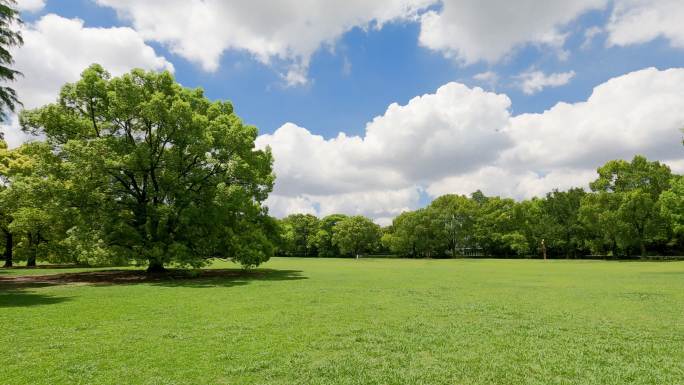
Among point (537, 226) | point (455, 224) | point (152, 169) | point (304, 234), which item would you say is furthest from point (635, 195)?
point (304, 234)

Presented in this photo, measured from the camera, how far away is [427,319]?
1277 cm

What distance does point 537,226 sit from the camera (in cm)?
8888

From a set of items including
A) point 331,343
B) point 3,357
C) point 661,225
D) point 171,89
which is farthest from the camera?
point 661,225

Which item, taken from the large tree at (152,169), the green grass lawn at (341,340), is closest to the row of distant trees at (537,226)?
the large tree at (152,169)

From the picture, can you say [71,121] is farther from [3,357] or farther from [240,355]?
[240,355]

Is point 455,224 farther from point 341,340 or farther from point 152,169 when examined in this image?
point 341,340

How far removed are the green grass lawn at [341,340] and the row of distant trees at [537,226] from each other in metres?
23.2

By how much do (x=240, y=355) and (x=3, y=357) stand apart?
5075 millimetres

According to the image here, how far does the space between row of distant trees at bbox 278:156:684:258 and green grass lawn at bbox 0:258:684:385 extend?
2323 cm

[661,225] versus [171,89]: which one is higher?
[171,89]

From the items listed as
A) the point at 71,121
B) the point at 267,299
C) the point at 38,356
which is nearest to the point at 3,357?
the point at 38,356

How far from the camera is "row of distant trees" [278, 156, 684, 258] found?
6009 centimetres

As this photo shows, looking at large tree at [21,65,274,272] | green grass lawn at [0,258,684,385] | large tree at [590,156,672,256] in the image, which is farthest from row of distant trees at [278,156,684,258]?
green grass lawn at [0,258,684,385]

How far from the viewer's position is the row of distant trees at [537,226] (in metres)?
60.1
